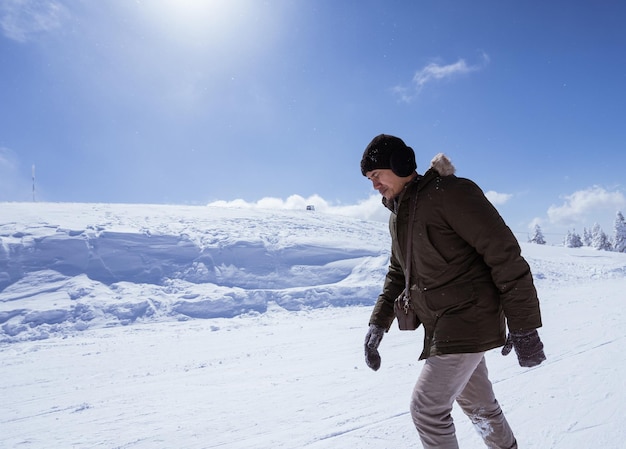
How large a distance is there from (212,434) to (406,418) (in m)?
1.77

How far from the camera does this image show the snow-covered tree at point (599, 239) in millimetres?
57594

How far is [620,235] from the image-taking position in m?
51.0

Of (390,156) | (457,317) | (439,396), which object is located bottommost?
(439,396)

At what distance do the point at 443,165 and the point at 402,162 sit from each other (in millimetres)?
216

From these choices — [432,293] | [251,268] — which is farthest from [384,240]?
[432,293]

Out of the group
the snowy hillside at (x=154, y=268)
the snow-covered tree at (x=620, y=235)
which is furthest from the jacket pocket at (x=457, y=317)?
the snow-covered tree at (x=620, y=235)

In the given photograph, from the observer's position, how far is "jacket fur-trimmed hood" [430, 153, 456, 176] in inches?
85.2

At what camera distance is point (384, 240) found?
22.4 metres

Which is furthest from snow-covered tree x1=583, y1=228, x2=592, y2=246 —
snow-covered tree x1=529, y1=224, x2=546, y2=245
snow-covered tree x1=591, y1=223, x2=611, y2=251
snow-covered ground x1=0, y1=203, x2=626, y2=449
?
snow-covered ground x1=0, y1=203, x2=626, y2=449

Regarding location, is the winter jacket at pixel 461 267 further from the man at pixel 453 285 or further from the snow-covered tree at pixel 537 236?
the snow-covered tree at pixel 537 236

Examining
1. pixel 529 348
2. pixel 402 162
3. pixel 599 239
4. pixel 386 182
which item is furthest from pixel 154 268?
pixel 599 239

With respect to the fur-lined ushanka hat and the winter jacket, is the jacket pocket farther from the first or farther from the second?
the fur-lined ushanka hat

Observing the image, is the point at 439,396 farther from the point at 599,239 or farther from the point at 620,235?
the point at 599,239

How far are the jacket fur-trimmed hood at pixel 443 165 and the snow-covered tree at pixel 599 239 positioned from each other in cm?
6687
